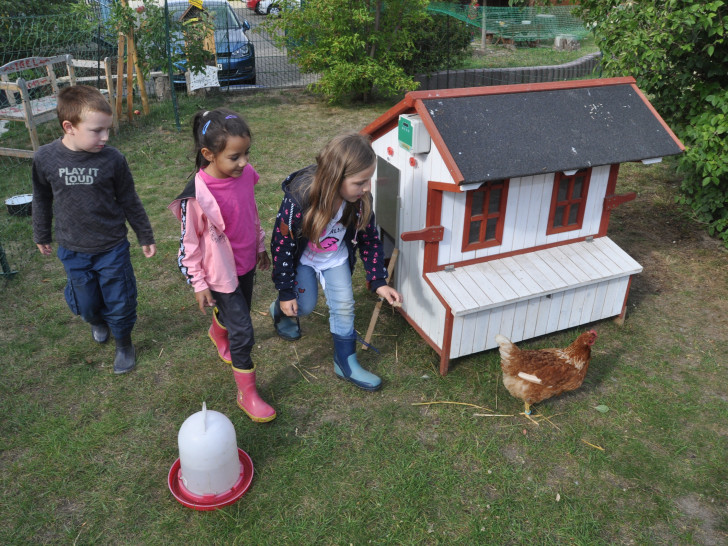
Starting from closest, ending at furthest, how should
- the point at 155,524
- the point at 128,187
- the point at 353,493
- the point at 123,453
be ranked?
the point at 155,524 < the point at 353,493 < the point at 123,453 < the point at 128,187

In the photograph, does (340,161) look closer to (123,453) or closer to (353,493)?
(353,493)

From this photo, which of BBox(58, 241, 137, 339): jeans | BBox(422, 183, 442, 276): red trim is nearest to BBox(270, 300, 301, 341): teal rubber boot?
BBox(58, 241, 137, 339): jeans

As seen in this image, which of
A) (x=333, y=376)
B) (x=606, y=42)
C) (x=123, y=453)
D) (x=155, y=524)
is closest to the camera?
(x=155, y=524)

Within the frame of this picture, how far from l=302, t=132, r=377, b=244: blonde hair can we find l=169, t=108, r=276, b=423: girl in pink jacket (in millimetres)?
347

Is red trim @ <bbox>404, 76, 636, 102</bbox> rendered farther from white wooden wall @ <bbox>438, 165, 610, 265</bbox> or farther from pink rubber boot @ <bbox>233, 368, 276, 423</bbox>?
pink rubber boot @ <bbox>233, 368, 276, 423</bbox>

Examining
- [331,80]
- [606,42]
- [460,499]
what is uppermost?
[606,42]

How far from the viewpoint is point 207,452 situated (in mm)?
2734

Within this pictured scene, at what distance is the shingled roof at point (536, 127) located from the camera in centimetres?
348

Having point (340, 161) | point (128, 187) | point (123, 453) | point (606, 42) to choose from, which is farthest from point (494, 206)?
point (606, 42)

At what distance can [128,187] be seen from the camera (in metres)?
3.66

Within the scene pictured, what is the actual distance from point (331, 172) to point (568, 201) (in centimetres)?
183

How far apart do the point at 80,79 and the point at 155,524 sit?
8270 millimetres

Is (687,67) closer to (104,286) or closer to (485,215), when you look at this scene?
(485,215)

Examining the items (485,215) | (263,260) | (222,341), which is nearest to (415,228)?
(485,215)
